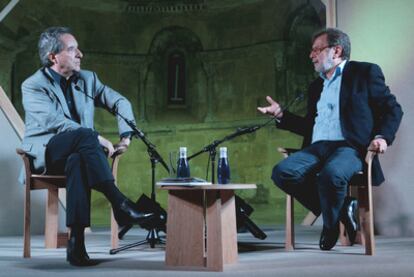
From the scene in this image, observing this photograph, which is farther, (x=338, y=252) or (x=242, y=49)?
(x=242, y=49)

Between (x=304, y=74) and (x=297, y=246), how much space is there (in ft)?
29.3

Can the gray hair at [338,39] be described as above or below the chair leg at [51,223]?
above

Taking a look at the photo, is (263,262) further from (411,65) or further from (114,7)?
(114,7)

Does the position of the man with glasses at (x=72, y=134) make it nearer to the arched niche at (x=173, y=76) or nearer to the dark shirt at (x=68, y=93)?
the dark shirt at (x=68, y=93)

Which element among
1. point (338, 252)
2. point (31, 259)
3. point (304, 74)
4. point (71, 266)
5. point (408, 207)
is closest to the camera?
point (71, 266)

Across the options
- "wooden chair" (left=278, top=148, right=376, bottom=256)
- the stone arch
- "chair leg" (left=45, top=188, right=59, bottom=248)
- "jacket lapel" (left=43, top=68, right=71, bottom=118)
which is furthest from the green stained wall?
"jacket lapel" (left=43, top=68, right=71, bottom=118)

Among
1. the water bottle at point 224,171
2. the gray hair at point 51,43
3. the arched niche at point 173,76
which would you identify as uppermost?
the arched niche at point 173,76

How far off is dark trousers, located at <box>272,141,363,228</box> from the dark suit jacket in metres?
0.11

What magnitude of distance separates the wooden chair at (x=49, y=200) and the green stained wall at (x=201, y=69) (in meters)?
7.65

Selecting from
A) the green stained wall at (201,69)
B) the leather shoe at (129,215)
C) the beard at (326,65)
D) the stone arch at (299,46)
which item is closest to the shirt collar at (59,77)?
the leather shoe at (129,215)

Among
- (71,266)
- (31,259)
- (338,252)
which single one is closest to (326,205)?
(338,252)

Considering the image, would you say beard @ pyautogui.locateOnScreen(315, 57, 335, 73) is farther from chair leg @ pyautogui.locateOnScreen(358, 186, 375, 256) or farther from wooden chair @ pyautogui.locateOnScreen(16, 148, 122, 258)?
wooden chair @ pyautogui.locateOnScreen(16, 148, 122, 258)

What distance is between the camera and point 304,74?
41.4 feet

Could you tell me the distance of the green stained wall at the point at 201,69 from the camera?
12.4m
